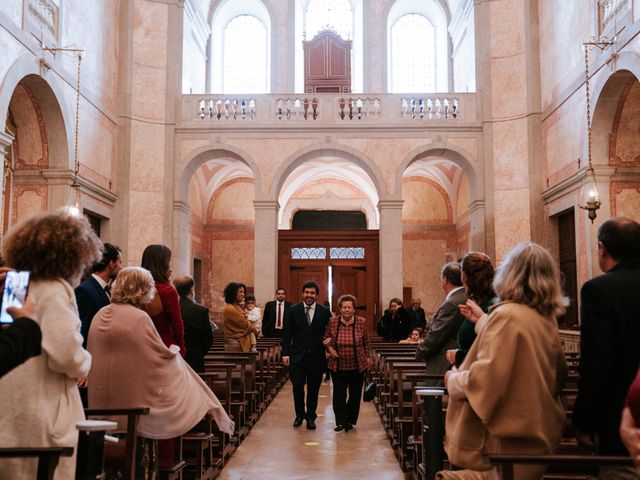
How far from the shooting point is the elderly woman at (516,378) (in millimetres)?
2820

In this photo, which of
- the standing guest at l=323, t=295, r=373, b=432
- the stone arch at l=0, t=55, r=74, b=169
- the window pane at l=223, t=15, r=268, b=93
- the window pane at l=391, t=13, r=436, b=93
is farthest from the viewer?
the window pane at l=223, t=15, r=268, b=93

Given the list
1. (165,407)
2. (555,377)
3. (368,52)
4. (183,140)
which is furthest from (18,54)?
(368,52)

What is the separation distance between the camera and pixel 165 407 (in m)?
3.90

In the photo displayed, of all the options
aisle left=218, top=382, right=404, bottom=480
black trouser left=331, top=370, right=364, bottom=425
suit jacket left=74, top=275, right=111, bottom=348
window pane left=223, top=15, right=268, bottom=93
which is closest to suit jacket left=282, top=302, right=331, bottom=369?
black trouser left=331, top=370, right=364, bottom=425

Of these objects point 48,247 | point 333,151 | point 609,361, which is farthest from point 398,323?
point 48,247

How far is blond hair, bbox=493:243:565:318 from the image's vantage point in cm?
293

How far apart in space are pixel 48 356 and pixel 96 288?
188 cm

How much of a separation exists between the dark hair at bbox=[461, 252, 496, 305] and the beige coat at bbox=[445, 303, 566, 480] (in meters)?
1.13

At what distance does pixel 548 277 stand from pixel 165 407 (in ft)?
7.57

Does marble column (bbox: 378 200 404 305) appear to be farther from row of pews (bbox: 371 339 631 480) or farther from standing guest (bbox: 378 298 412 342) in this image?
row of pews (bbox: 371 339 631 480)

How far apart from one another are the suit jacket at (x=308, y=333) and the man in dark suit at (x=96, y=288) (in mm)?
3517

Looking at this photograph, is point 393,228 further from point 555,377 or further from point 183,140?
point 555,377

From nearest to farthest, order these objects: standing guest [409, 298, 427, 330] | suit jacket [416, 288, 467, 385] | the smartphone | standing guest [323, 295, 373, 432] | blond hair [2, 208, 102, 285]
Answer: the smartphone < blond hair [2, 208, 102, 285] < suit jacket [416, 288, 467, 385] < standing guest [323, 295, 373, 432] < standing guest [409, 298, 427, 330]

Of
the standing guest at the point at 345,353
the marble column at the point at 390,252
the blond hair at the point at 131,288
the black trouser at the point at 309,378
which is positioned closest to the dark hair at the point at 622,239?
the blond hair at the point at 131,288
